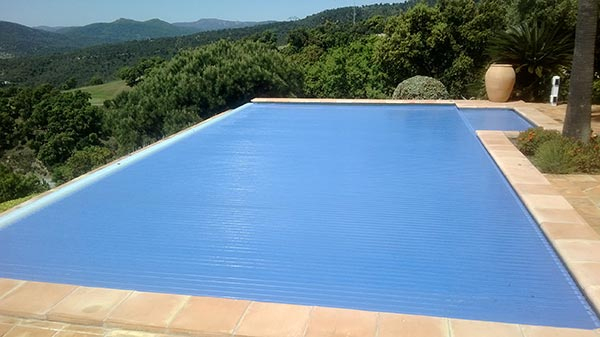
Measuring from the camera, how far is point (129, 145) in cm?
1459

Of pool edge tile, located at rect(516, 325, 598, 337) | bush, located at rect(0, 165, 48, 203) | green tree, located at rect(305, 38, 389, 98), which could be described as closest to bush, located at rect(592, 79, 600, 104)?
pool edge tile, located at rect(516, 325, 598, 337)

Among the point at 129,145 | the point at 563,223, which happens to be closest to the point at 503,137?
the point at 563,223

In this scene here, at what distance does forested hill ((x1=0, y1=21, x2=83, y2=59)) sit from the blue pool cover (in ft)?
489

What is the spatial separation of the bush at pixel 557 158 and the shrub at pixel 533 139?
0.47 m

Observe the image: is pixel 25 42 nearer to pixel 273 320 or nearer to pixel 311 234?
pixel 311 234

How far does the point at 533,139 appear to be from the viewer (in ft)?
21.6

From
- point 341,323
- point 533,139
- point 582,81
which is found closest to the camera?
point 341,323

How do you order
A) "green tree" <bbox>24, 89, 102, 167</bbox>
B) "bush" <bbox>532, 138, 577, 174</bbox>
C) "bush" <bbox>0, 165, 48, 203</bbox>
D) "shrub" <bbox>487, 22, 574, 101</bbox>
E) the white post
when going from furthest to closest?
"green tree" <bbox>24, 89, 102, 167</bbox> → "bush" <bbox>0, 165, 48, 203</bbox> → "shrub" <bbox>487, 22, 574, 101</bbox> → the white post → "bush" <bbox>532, 138, 577, 174</bbox>

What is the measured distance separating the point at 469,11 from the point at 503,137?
14.2 metres

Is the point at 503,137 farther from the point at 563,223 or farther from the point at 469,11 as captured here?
the point at 469,11

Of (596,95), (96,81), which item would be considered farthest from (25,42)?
(596,95)

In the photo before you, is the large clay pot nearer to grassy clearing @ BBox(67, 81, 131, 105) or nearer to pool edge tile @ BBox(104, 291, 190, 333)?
pool edge tile @ BBox(104, 291, 190, 333)

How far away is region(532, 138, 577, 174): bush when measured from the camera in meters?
5.70

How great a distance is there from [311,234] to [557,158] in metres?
3.48
